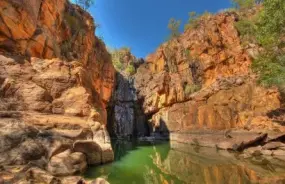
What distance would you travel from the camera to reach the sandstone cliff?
930 centimetres

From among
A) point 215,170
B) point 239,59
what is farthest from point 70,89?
point 239,59

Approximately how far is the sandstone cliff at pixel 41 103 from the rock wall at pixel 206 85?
17.3m

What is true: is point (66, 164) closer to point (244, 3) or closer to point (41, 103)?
point (41, 103)

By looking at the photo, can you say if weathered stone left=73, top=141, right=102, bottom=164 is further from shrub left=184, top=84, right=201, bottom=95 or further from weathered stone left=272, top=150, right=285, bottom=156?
shrub left=184, top=84, right=201, bottom=95

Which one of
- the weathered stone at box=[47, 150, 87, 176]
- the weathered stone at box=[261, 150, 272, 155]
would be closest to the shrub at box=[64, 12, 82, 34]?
the weathered stone at box=[47, 150, 87, 176]

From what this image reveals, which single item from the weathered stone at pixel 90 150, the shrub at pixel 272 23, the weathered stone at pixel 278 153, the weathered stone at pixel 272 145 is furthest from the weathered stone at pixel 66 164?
the shrub at pixel 272 23

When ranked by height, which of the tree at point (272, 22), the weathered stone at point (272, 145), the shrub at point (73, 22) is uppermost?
the shrub at point (73, 22)

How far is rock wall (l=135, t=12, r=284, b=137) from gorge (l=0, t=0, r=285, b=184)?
17 centimetres

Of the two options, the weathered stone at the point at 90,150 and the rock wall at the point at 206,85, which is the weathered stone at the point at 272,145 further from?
the weathered stone at the point at 90,150

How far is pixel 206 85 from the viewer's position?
3756 cm

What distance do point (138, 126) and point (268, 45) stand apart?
31.3 meters

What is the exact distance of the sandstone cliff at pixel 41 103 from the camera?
930 centimetres

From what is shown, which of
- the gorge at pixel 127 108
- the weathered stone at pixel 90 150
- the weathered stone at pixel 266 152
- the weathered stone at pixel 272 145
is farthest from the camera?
the weathered stone at pixel 272 145

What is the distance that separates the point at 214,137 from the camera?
80.7ft
